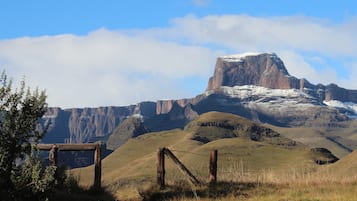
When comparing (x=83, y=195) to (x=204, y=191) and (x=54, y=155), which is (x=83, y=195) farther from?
(x=204, y=191)

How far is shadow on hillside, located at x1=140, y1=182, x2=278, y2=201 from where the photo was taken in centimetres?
2117

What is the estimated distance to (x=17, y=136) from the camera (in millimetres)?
14977

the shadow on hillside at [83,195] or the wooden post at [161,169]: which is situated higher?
the wooden post at [161,169]

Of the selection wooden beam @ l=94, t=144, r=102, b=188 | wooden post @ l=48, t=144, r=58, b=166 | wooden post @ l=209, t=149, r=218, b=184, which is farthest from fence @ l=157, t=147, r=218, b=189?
wooden post @ l=48, t=144, r=58, b=166

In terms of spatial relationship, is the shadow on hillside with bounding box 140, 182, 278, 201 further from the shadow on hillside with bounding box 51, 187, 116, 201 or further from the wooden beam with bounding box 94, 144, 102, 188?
the wooden beam with bounding box 94, 144, 102, 188

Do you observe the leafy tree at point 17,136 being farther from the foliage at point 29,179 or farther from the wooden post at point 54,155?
the wooden post at point 54,155

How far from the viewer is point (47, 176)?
14992mm

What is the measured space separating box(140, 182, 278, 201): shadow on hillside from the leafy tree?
7.05 metres

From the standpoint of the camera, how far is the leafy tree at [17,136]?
14.8 meters

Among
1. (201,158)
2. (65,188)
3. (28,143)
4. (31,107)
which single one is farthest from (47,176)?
(201,158)

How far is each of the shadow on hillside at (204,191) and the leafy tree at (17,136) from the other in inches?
277

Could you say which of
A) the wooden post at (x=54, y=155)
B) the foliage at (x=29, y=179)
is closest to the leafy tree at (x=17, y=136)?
the foliage at (x=29, y=179)

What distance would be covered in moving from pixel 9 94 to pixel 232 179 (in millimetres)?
12827

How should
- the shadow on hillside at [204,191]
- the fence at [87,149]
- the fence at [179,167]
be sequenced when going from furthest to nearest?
1. the fence at [179,167]
2. the fence at [87,149]
3. the shadow on hillside at [204,191]
